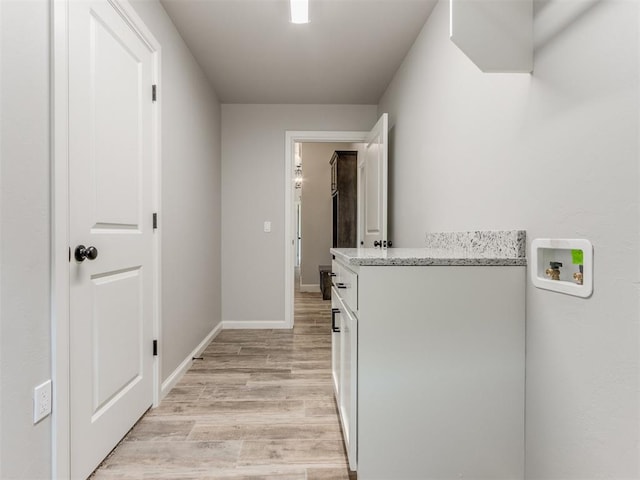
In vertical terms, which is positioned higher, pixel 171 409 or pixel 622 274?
pixel 622 274

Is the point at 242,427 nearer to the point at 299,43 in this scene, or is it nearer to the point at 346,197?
the point at 299,43

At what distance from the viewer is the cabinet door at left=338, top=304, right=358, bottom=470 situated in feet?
4.21

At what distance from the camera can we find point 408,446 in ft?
4.09

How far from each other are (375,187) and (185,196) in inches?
59.7

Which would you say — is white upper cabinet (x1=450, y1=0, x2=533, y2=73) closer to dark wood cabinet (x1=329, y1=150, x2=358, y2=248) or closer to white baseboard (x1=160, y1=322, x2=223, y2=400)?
white baseboard (x1=160, y1=322, x2=223, y2=400)

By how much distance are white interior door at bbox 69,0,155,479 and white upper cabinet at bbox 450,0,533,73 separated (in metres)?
1.37

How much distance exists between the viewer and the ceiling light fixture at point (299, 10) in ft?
6.42

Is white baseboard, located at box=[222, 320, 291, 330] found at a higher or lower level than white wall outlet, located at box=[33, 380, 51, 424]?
lower

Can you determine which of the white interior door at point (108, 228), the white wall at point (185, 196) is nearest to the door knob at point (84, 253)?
the white interior door at point (108, 228)

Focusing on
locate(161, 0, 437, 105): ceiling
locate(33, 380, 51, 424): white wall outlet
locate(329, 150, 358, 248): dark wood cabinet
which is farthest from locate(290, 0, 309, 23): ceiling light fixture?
locate(329, 150, 358, 248): dark wood cabinet

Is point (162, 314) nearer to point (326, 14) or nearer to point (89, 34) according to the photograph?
point (89, 34)

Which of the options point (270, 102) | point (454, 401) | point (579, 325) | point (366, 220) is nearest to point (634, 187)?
point (579, 325)

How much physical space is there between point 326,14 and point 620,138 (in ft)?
6.12

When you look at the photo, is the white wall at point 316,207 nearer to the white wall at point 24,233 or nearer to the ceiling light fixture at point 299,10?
the ceiling light fixture at point 299,10
